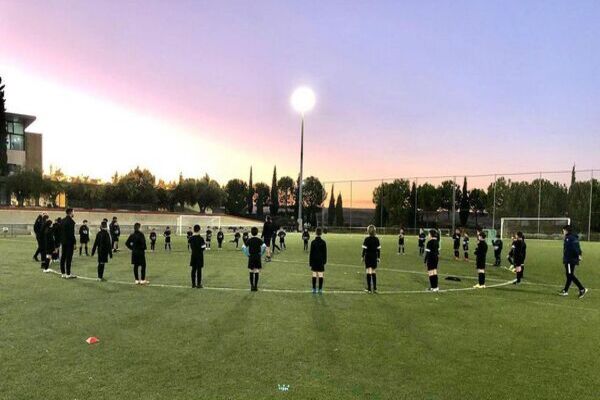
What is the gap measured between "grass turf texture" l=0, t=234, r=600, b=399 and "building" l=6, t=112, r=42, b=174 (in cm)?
6466

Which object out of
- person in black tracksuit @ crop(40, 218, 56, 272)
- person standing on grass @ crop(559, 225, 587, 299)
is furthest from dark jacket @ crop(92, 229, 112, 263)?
person standing on grass @ crop(559, 225, 587, 299)

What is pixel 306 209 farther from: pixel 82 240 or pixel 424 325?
pixel 424 325

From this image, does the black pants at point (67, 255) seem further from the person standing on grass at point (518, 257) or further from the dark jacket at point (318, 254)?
the person standing on grass at point (518, 257)

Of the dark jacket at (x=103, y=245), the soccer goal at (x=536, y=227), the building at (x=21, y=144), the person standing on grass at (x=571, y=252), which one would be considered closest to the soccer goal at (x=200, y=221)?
the building at (x=21, y=144)

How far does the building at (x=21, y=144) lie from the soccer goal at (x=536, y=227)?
66.0 m

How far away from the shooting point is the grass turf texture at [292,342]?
556 cm

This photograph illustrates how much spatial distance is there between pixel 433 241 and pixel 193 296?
6863mm

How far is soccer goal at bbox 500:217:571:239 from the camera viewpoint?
53559 millimetres

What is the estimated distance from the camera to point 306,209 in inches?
4001

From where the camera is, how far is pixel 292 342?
7566 millimetres

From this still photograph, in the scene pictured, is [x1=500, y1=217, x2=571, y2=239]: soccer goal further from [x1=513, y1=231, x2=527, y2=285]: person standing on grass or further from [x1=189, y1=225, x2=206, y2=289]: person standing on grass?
[x1=189, y1=225, x2=206, y2=289]: person standing on grass

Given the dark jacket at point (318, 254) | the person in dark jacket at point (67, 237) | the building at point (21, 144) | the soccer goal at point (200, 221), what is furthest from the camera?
the building at point (21, 144)

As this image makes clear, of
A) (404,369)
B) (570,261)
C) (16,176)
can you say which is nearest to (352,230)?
(16,176)

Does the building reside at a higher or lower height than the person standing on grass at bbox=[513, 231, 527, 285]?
higher
